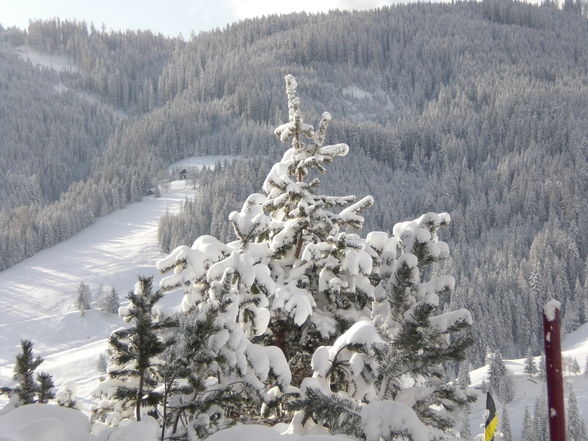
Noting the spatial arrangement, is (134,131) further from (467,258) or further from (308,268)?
(308,268)

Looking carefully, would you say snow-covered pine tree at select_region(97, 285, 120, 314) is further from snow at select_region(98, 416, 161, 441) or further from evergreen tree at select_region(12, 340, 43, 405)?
snow at select_region(98, 416, 161, 441)

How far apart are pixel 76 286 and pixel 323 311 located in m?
91.6

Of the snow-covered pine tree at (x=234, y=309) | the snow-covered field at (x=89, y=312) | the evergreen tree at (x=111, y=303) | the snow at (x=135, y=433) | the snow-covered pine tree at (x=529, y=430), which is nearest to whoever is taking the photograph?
the snow at (x=135, y=433)

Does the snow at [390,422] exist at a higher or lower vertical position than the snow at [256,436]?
lower

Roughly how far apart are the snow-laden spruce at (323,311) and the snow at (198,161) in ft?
479

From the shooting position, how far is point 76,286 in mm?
91812

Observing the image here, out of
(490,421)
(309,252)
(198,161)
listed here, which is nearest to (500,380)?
(309,252)

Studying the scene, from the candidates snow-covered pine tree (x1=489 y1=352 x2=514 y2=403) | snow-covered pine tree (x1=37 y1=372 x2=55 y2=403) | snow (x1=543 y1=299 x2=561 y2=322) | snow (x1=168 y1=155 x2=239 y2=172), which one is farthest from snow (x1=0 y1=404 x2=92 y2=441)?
snow (x1=168 y1=155 x2=239 y2=172)

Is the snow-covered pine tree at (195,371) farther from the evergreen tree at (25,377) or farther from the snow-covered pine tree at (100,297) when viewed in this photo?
the snow-covered pine tree at (100,297)

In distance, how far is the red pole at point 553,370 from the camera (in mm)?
2386

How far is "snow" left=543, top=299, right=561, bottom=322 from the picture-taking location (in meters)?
2.37

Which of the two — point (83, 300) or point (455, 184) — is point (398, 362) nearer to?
point (83, 300)

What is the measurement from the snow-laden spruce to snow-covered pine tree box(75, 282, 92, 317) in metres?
79.3

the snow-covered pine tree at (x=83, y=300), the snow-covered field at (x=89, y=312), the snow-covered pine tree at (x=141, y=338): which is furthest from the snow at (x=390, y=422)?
the snow-covered pine tree at (x=83, y=300)
